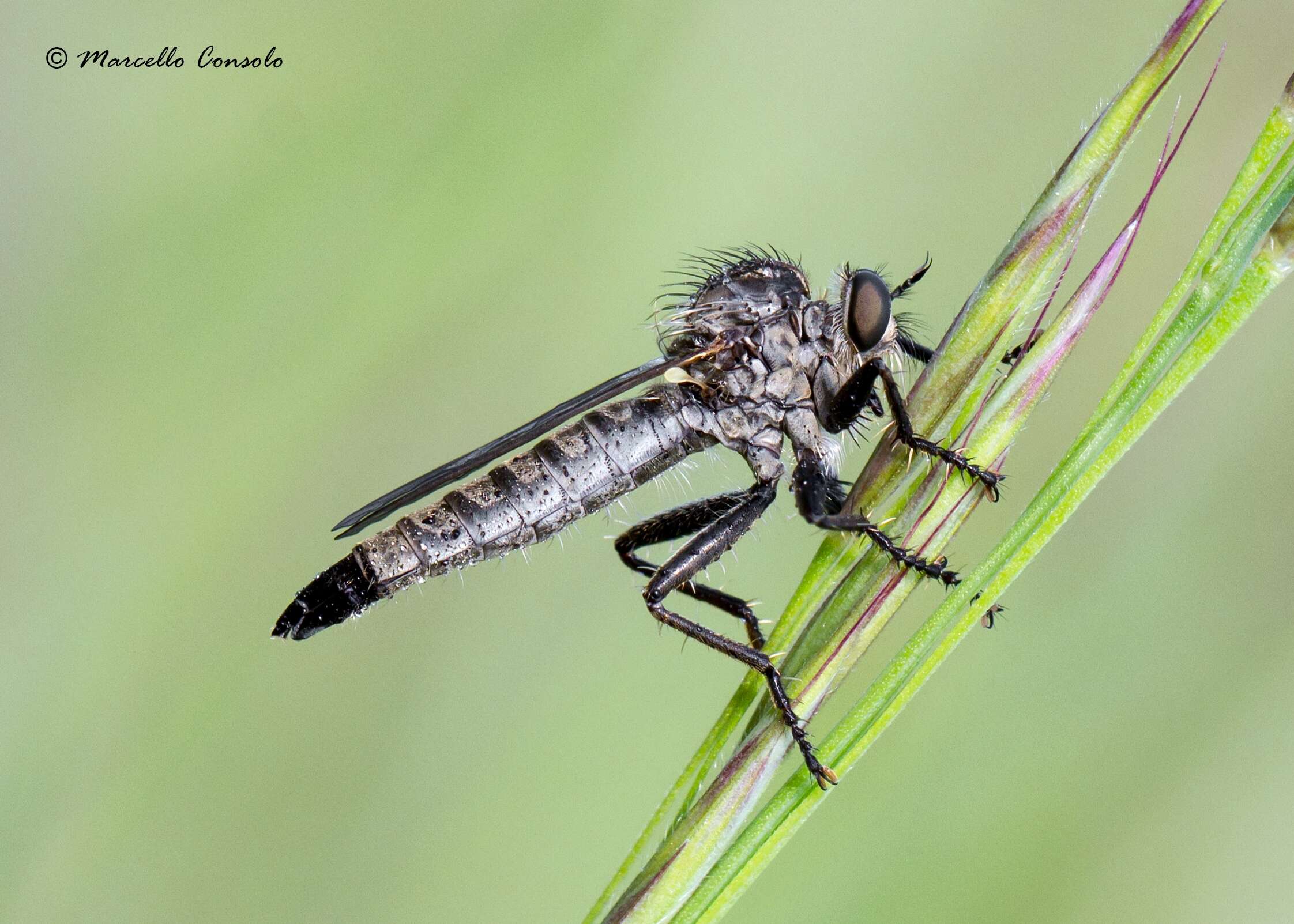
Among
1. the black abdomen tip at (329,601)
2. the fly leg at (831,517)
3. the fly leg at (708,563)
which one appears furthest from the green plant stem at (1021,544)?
the black abdomen tip at (329,601)

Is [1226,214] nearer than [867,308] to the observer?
Yes

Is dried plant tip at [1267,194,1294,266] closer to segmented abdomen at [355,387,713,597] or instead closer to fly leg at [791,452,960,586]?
fly leg at [791,452,960,586]

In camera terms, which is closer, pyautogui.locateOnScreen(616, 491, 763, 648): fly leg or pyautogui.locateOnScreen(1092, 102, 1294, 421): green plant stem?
pyautogui.locateOnScreen(1092, 102, 1294, 421): green plant stem

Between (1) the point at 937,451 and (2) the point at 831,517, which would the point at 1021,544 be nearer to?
(1) the point at 937,451

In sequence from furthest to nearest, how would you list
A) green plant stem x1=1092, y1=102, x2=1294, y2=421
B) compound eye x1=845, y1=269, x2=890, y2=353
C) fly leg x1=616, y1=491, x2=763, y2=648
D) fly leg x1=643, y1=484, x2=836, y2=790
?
fly leg x1=616, y1=491, x2=763, y2=648
compound eye x1=845, y1=269, x2=890, y2=353
fly leg x1=643, y1=484, x2=836, y2=790
green plant stem x1=1092, y1=102, x2=1294, y2=421

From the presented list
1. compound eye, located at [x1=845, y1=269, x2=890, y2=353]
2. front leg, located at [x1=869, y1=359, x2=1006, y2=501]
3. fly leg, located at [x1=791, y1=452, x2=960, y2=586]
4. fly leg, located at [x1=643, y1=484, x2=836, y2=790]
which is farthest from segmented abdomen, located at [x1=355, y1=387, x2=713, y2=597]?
front leg, located at [x1=869, y1=359, x2=1006, y2=501]

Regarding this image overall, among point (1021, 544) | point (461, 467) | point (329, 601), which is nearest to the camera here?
point (1021, 544)

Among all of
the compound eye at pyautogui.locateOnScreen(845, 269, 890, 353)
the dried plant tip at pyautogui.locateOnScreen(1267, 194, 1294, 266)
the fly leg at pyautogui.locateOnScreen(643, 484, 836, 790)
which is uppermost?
the compound eye at pyautogui.locateOnScreen(845, 269, 890, 353)
